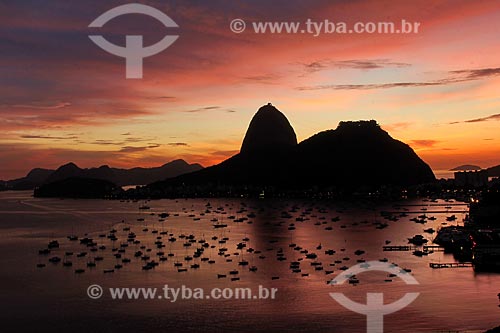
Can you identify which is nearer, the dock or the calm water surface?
the calm water surface

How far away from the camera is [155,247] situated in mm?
68188

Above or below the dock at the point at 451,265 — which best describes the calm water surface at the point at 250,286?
below

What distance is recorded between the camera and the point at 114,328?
33250mm

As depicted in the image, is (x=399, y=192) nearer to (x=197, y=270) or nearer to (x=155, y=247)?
(x=155, y=247)

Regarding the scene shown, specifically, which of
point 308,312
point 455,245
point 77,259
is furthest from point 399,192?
point 308,312

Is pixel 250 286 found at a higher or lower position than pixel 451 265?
lower

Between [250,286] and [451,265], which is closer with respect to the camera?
[250,286]

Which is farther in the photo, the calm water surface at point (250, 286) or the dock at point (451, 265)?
the dock at point (451, 265)

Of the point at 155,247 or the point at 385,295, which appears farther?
the point at 155,247

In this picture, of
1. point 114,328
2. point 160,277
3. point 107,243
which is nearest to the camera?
point 114,328

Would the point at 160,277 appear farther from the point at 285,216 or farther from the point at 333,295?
the point at 285,216

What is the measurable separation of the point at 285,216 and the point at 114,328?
8426cm

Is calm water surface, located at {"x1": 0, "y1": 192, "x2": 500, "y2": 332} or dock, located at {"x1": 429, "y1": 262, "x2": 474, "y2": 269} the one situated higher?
dock, located at {"x1": 429, "y1": 262, "x2": 474, "y2": 269}

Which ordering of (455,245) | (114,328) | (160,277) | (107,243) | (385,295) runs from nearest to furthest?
1. (114,328)
2. (385,295)
3. (160,277)
4. (455,245)
5. (107,243)
